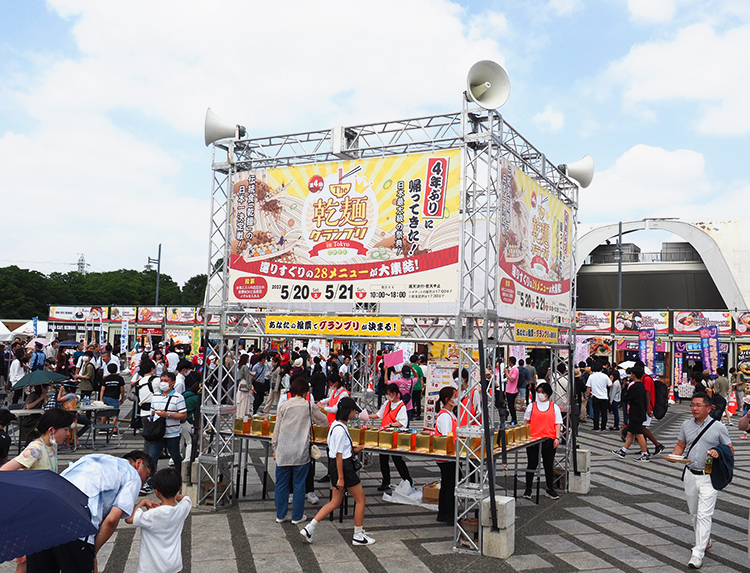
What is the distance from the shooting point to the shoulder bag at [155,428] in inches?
Answer: 337

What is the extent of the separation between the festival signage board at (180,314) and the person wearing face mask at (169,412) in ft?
104

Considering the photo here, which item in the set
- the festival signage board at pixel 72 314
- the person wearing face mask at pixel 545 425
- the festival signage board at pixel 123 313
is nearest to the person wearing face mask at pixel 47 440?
the person wearing face mask at pixel 545 425

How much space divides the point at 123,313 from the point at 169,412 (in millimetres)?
35382

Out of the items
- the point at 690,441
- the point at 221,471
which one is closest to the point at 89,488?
the point at 221,471

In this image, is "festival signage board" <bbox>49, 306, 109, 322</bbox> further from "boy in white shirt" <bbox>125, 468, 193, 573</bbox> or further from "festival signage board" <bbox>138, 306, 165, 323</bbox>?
"boy in white shirt" <bbox>125, 468, 193, 573</bbox>

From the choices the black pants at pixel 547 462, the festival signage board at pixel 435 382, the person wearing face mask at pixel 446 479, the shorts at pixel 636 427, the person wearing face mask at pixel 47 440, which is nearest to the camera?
the person wearing face mask at pixel 47 440

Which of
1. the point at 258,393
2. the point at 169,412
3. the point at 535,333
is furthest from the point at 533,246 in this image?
the point at 258,393

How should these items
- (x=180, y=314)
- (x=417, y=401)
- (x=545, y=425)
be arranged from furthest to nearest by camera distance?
(x=180, y=314) → (x=417, y=401) → (x=545, y=425)

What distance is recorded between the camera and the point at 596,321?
3112 cm

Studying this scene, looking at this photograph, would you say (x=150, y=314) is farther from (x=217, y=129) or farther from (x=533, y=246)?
(x=533, y=246)

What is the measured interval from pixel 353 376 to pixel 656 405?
8124 millimetres

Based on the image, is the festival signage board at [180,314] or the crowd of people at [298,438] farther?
the festival signage board at [180,314]

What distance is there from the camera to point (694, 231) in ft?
129

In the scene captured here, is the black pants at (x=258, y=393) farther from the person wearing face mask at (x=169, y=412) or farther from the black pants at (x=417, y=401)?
the person wearing face mask at (x=169, y=412)
